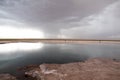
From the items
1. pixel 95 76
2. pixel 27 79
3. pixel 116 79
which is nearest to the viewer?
pixel 116 79

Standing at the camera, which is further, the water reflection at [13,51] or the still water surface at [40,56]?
the water reflection at [13,51]

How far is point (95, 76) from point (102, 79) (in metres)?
1.40

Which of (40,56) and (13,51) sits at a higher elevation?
(13,51)

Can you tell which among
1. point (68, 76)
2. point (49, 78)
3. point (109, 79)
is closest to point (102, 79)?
point (109, 79)

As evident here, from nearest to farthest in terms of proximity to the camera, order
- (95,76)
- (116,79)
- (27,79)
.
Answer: (116,79) → (95,76) → (27,79)

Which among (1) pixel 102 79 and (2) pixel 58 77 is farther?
(2) pixel 58 77

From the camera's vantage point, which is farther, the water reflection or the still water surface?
the water reflection

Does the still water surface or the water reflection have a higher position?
the water reflection

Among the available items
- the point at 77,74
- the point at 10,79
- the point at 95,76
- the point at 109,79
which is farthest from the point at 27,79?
the point at 109,79

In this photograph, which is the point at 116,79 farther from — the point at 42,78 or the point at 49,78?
the point at 42,78

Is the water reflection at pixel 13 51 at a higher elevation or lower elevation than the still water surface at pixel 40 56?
higher

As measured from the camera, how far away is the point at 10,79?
20.5 metres

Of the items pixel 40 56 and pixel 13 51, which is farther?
pixel 13 51

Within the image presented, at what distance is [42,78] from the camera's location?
19.7 meters
